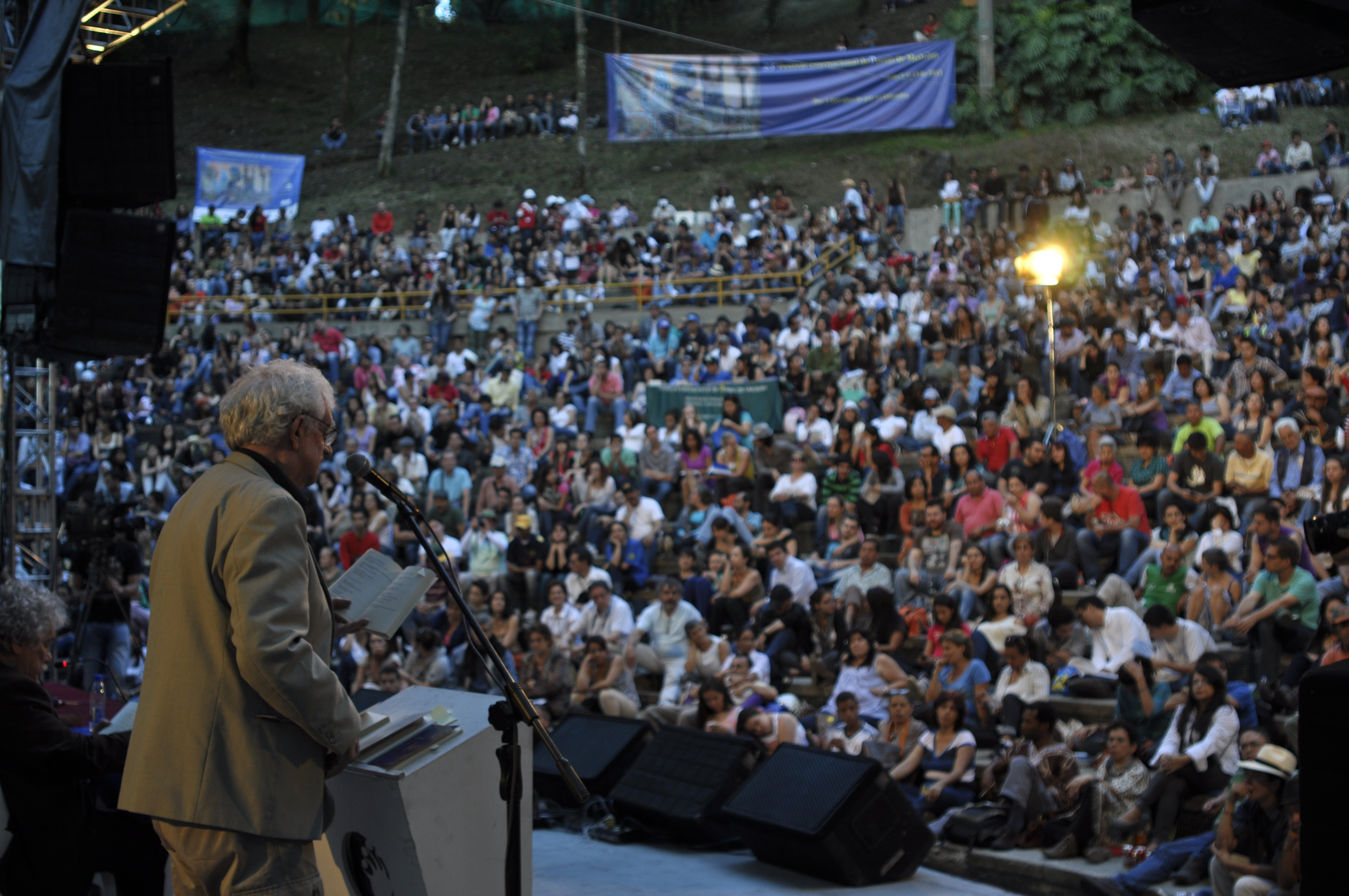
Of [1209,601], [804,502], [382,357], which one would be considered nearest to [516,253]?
[382,357]

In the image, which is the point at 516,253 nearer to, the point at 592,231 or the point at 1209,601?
the point at 592,231

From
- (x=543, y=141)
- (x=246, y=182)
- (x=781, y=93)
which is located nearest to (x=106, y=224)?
(x=781, y=93)

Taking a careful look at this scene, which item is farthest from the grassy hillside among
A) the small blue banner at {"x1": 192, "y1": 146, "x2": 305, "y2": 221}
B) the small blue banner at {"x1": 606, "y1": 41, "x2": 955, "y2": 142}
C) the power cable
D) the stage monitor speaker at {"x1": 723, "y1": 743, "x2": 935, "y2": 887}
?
the stage monitor speaker at {"x1": 723, "y1": 743, "x2": 935, "y2": 887}

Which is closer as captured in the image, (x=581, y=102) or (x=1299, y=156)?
(x=1299, y=156)

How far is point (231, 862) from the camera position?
210 centimetres

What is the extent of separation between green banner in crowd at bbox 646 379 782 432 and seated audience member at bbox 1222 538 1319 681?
552 cm

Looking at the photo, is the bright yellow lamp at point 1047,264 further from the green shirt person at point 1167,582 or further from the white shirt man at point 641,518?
the white shirt man at point 641,518

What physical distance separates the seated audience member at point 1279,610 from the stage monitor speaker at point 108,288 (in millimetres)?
6056

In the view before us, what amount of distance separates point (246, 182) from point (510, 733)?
24425mm

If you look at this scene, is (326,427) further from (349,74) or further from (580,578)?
(349,74)

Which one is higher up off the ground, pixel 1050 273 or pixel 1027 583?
pixel 1050 273

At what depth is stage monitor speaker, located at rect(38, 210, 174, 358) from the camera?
20.2 ft

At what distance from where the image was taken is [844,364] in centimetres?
1256

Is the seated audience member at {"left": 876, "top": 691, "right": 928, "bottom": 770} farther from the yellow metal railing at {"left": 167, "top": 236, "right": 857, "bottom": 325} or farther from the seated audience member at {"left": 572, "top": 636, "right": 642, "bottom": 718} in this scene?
the yellow metal railing at {"left": 167, "top": 236, "right": 857, "bottom": 325}
